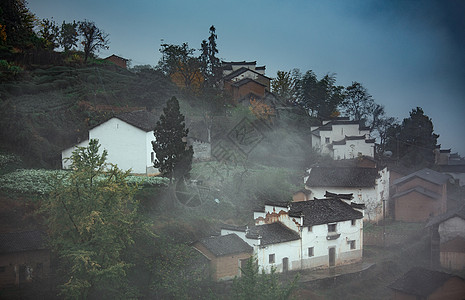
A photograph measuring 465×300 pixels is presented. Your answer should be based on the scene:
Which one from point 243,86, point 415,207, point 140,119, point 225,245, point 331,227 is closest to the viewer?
point 225,245

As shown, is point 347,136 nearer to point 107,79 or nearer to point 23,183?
point 107,79

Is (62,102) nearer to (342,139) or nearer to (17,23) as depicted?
(17,23)

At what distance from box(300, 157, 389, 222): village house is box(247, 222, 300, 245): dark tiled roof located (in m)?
3.33

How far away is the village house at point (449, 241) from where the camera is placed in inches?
395

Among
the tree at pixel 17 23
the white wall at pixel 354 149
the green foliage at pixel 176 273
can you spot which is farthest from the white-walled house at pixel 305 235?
the tree at pixel 17 23

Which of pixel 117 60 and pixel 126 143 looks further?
pixel 117 60

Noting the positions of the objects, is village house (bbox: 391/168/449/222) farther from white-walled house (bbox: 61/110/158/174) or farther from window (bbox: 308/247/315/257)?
white-walled house (bbox: 61/110/158/174)

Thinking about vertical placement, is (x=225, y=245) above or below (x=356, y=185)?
below

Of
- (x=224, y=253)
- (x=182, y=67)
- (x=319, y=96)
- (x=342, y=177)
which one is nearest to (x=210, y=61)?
(x=182, y=67)

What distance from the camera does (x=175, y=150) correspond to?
33.0 feet

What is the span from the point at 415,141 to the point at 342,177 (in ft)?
23.5

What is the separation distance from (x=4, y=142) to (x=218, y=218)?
583 cm

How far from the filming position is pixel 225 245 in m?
9.02

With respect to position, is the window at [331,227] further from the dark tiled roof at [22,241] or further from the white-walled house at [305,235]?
the dark tiled roof at [22,241]
